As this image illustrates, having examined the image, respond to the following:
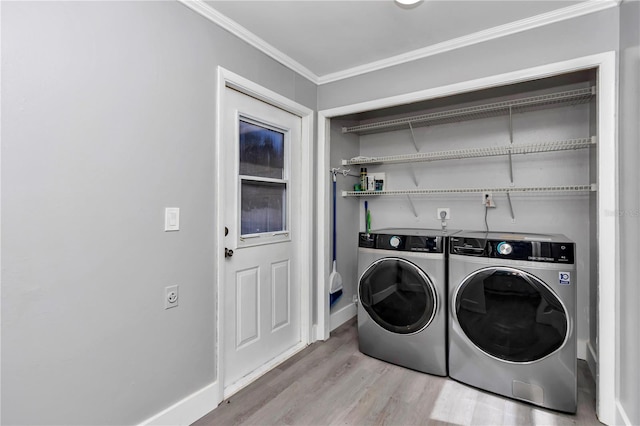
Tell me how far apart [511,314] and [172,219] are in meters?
2.06

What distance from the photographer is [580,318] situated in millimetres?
2398

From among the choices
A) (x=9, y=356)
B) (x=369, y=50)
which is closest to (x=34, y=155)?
(x=9, y=356)

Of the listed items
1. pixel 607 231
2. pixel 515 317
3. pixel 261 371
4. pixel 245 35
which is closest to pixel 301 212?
pixel 261 371

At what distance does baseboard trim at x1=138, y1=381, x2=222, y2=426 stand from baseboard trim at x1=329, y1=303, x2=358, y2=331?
1.35 metres

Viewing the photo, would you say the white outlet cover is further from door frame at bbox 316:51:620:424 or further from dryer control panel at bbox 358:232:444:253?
door frame at bbox 316:51:620:424

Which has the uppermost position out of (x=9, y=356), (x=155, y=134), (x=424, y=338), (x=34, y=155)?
(x=155, y=134)

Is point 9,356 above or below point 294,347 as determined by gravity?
above

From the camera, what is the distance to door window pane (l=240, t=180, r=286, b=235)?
2.19 meters

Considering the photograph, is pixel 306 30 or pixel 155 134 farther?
pixel 306 30

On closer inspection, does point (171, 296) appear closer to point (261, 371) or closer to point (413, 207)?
point (261, 371)

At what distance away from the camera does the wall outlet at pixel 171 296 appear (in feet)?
5.27

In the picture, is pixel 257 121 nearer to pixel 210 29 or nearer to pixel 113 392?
pixel 210 29

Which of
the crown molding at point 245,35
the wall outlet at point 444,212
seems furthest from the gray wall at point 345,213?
the wall outlet at point 444,212

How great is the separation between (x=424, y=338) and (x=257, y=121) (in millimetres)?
1971
